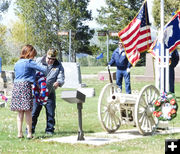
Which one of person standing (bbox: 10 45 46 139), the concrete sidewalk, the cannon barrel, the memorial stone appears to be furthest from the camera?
the memorial stone

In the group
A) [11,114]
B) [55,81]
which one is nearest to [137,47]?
[55,81]

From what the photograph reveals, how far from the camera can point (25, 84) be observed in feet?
26.7

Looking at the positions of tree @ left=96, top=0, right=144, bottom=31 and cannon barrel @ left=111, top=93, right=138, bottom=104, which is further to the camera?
tree @ left=96, top=0, right=144, bottom=31

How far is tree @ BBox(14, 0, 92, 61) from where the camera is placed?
44375mm

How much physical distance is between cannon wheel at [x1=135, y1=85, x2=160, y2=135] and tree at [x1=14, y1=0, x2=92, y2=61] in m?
35.2

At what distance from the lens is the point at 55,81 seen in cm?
902

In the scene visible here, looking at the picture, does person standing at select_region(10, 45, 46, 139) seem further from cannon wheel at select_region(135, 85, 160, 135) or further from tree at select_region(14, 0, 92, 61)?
tree at select_region(14, 0, 92, 61)

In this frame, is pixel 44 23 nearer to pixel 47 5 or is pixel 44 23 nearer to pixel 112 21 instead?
pixel 47 5

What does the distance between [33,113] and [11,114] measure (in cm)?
356

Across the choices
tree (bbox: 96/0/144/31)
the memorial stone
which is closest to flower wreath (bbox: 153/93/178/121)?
the memorial stone

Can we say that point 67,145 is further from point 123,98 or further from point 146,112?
point 146,112

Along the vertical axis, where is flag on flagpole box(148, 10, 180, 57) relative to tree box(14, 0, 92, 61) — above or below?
below

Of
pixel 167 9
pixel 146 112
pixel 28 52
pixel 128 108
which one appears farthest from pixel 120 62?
pixel 167 9

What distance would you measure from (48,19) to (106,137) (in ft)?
129
